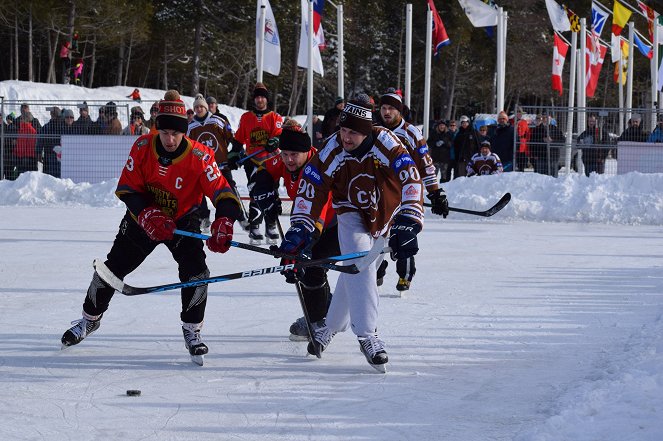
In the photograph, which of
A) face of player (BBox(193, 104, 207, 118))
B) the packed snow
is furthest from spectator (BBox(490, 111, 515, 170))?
face of player (BBox(193, 104, 207, 118))

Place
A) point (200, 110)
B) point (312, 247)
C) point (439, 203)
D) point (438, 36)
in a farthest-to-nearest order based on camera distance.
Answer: point (438, 36) < point (200, 110) < point (439, 203) < point (312, 247)

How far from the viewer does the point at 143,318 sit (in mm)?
6742

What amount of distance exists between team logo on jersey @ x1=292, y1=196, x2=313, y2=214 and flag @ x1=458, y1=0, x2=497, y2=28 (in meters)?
17.8

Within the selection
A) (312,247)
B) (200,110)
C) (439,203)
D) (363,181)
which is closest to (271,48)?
(200,110)

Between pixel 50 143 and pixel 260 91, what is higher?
pixel 260 91

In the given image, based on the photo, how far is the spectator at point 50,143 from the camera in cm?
1655

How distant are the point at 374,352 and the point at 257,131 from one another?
5481 millimetres

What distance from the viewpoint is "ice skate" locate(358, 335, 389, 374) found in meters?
5.22

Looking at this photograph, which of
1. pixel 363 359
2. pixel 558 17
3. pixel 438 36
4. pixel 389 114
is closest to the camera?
pixel 363 359

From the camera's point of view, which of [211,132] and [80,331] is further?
[211,132]

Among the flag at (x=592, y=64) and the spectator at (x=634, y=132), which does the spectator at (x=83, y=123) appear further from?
the flag at (x=592, y=64)

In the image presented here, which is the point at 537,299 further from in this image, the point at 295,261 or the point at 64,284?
the point at 64,284

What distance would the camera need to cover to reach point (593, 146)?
51.1 ft

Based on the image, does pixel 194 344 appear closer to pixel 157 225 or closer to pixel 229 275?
pixel 229 275
